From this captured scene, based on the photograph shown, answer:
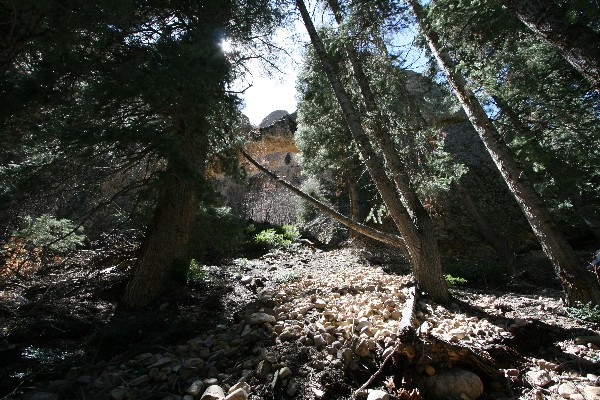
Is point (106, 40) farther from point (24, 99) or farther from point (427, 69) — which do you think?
point (427, 69)

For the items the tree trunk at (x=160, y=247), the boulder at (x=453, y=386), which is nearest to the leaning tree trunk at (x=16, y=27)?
the tree trunk at (x=160, y=247)

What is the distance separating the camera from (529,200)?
509 centimetres

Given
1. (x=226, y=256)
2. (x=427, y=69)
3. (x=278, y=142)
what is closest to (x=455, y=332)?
(x=427, y=69)

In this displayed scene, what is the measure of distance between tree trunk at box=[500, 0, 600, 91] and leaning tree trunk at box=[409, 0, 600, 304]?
251 cm

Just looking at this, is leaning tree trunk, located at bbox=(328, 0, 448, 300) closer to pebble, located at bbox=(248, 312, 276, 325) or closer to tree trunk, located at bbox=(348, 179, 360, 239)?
pebble, located at bbox=(248, 312, 276, 325)

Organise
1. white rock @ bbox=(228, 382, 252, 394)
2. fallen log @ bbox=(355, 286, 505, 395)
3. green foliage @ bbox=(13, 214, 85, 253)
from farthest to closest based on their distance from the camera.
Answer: green foliage @ bbox=(13, 214, 85, 253) → fallen log @ bbox=(355, 286, 505, 395) → white rock @ bbox=(228, 382, 252, 394)

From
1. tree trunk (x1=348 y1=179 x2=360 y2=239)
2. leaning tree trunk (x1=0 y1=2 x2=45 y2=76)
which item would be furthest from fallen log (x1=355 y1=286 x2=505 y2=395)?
tree trunk (x1=348 y1=179 x2=360 y2=239)

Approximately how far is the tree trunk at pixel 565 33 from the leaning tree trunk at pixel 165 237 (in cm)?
408

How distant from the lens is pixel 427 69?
7.94 meters

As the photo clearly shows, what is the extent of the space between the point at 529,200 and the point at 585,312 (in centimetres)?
168

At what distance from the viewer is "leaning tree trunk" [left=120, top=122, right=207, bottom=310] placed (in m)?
4.56

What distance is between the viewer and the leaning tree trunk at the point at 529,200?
4.57 metres

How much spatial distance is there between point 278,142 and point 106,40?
45.5 ft

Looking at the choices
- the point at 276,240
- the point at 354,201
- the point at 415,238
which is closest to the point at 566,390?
the point at 415,238
